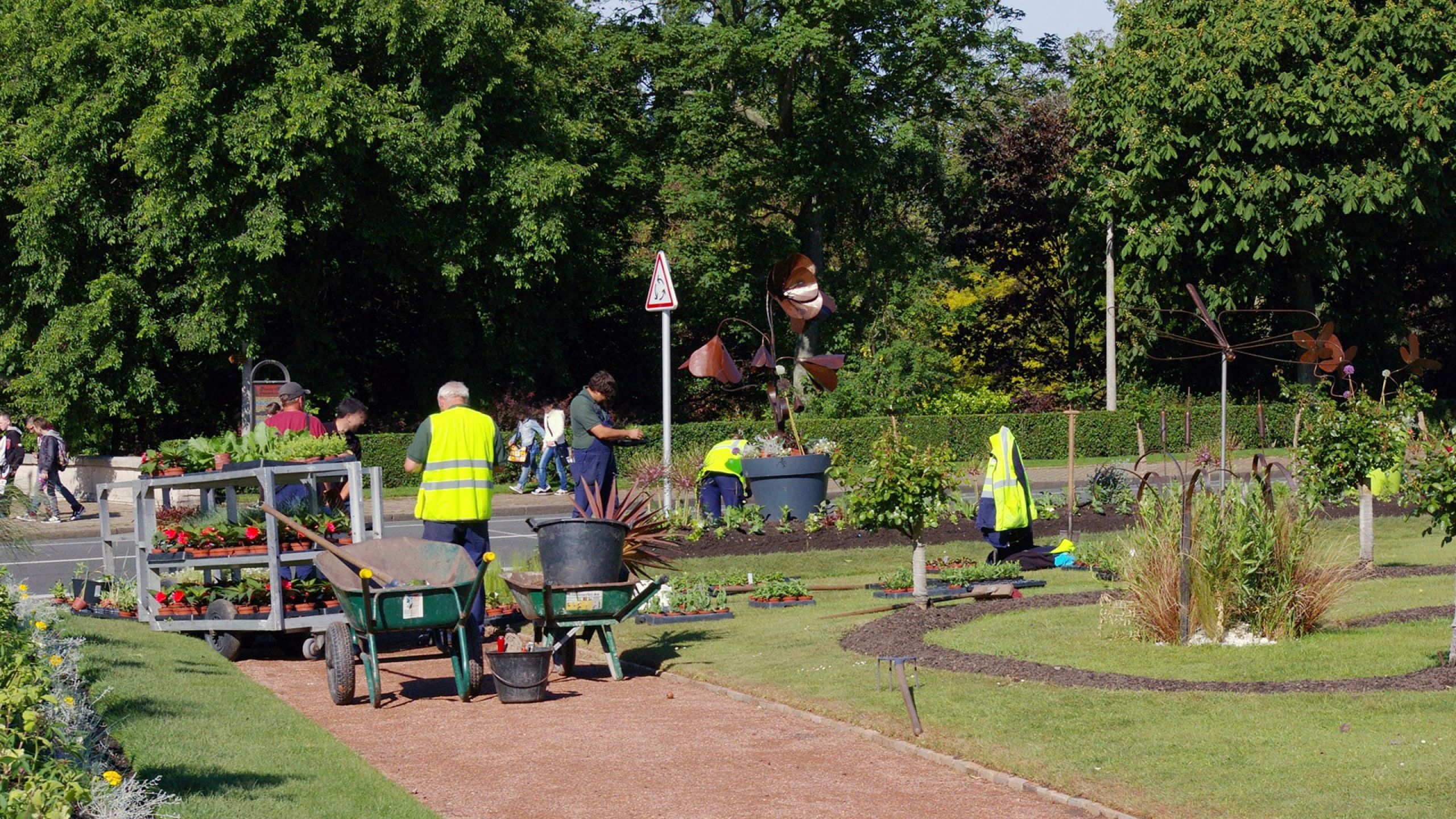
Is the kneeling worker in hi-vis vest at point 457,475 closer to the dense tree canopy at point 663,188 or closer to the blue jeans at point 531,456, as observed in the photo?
the blue jeans at point 531,456

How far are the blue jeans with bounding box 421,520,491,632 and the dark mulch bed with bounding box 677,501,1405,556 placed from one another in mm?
6480

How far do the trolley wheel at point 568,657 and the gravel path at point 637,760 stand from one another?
0.38 m

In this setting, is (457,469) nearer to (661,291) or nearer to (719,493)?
(661,291)

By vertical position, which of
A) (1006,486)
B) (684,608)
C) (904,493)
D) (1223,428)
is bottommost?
(684,608)

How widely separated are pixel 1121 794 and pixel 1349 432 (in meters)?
9.21

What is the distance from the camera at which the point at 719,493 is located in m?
20.1

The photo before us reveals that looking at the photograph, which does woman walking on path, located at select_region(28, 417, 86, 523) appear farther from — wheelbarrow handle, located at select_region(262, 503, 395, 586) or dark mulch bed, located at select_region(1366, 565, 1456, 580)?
dark mulch bed, located at select_region(1366, 565, 1456, 580)

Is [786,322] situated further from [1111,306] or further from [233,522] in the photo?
[233,522]

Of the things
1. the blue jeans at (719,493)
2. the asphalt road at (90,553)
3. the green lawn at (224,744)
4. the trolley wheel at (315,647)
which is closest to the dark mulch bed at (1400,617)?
the green lawn at (224,744)

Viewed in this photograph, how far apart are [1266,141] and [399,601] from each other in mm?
31160

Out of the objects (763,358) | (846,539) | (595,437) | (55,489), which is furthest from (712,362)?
(55,489)

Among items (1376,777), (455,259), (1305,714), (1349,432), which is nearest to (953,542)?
(1349,432)

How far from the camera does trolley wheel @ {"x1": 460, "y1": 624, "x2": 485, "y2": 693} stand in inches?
391

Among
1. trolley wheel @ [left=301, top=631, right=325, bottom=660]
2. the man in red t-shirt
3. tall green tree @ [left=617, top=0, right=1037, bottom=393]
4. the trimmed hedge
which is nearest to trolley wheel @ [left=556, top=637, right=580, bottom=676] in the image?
trolley wheel @ [left=301, top=631, right=325, bottom=660]
